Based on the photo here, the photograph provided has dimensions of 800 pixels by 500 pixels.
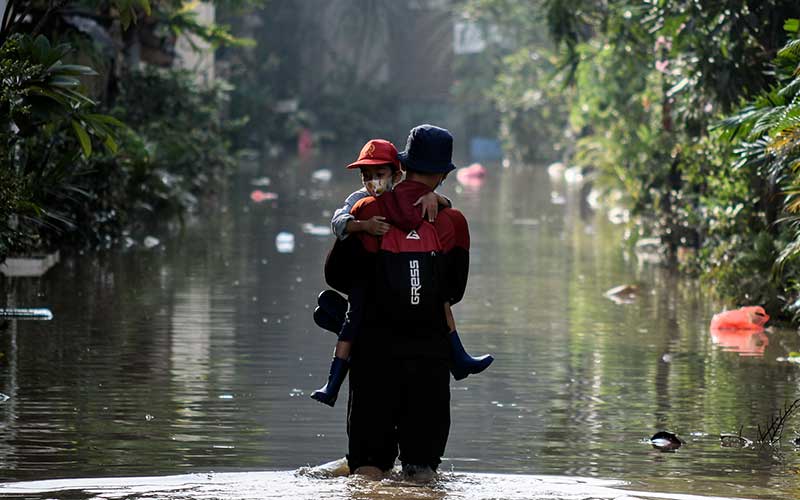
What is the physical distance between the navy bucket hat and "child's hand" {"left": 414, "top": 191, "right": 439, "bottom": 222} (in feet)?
0.46

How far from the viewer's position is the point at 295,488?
731cm

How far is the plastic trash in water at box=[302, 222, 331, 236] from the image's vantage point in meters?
23.1

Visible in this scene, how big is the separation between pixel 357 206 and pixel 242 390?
3405 mm

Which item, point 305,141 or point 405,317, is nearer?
point 405,317

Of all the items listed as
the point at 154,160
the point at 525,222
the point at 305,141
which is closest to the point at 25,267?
the point at 154,160

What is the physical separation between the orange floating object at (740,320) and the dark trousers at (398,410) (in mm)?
6819

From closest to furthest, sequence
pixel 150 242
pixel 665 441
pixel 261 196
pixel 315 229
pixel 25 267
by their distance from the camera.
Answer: pixel 665 441 < pixel 25 267 < pixel 150 242 < pixel 315 229 < pixel 261 196

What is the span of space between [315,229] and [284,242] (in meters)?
2.32

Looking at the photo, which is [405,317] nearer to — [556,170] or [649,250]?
[649,250]

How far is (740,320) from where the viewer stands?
45.3ft

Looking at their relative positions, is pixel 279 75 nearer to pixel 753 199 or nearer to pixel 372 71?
pixel 372 71

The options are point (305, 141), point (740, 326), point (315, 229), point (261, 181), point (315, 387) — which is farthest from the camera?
point (305, 141)

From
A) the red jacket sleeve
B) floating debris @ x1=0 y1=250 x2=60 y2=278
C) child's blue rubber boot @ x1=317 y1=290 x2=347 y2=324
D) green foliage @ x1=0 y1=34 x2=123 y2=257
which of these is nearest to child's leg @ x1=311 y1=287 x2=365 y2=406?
child's blue rubber boot @ x1=317 y1=290 x2=347 y2=324

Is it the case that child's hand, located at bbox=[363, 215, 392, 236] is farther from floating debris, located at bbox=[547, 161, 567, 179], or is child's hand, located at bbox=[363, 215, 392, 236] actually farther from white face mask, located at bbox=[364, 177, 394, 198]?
floating debris, located at bbox=[547, 161, 567, 179]
